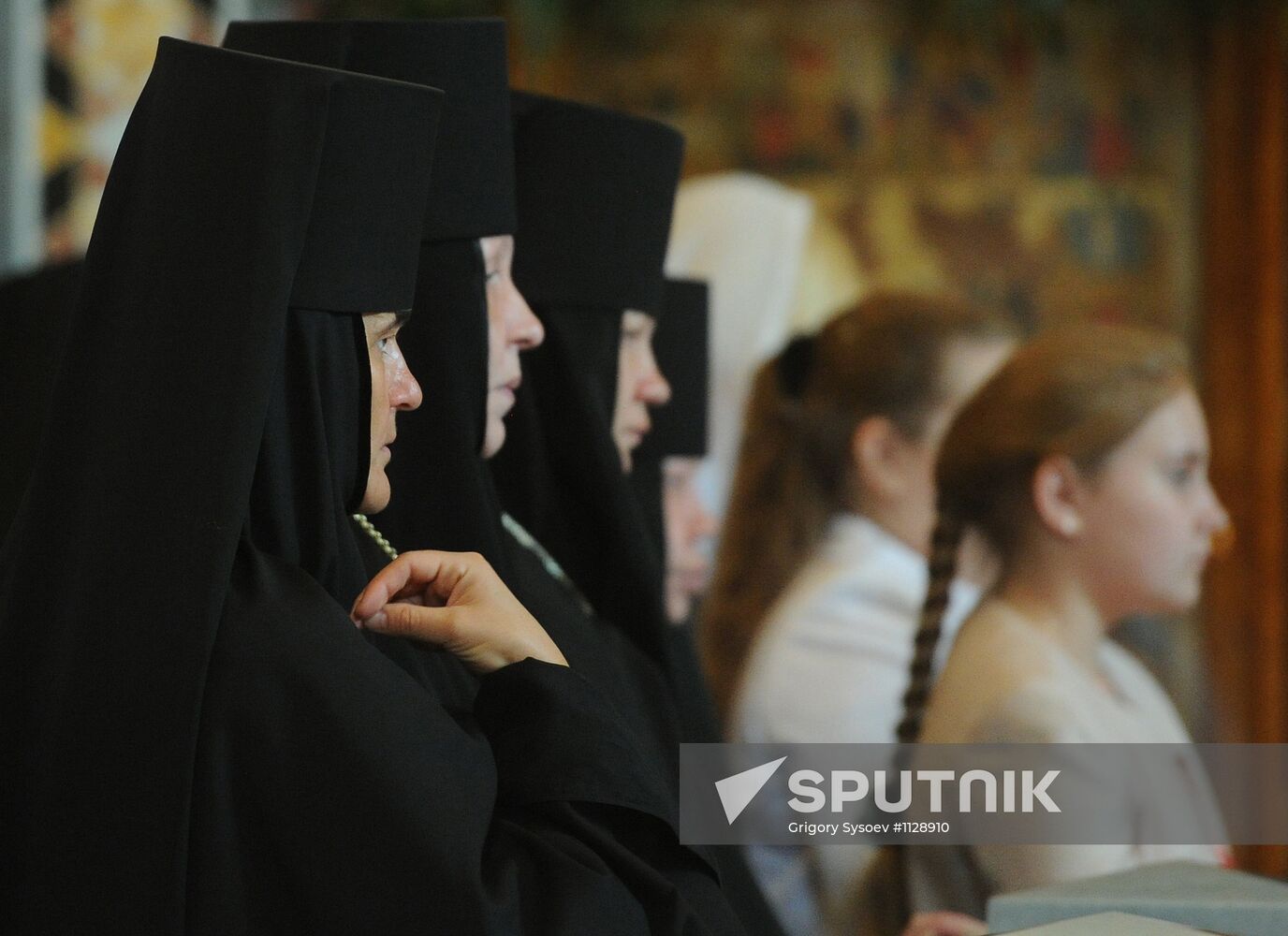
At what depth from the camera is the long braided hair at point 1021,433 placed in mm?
2557

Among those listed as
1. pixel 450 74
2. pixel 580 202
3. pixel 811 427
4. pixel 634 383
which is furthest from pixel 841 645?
pixel 450 74

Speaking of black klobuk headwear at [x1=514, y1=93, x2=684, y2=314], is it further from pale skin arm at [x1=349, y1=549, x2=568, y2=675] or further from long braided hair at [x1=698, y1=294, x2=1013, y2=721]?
long braided hair at [x1=698, y1=294, x2=1013, y2=721]

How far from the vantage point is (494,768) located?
1.59 m

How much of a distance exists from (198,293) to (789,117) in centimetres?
661

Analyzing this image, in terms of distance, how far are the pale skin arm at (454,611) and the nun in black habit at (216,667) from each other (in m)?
0.06

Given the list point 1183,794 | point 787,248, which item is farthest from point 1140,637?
point 1183,794

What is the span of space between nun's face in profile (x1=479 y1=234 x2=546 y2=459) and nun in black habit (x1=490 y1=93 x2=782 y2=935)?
381 millimetres

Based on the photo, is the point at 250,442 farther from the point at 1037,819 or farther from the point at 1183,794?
the point at 1183,794

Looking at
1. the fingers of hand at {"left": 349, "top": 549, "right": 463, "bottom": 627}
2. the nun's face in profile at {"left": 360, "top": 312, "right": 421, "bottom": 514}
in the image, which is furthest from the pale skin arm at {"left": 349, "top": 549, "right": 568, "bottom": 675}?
the nun's face in profile at {"left": 360, "top": 312, "right": 421, "bottom": 514}

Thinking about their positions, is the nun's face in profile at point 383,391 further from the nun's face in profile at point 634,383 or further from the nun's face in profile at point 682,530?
the nun's face in profile at point 682,530

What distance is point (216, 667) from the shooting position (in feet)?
4.75

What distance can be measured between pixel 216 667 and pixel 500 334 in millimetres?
796

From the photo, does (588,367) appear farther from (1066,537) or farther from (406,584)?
(406,584)

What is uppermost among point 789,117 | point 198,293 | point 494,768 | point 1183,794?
point 789,117
